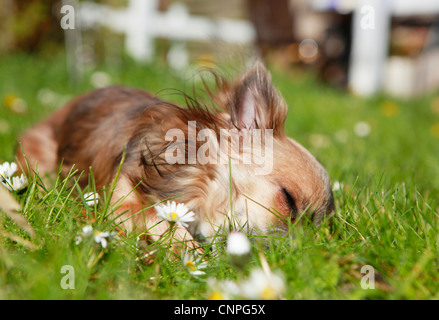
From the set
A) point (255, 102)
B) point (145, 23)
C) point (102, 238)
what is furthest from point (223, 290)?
point (145, 23)

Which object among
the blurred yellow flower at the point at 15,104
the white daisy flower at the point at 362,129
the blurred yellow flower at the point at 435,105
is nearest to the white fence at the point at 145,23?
the blurred yellow flower at the point at 15,104

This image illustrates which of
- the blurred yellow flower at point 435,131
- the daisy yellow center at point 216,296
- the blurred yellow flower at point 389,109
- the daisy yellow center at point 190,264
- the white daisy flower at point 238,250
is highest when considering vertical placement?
the blurred yellow flower at point 389,109

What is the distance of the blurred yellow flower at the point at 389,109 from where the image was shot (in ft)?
18.8

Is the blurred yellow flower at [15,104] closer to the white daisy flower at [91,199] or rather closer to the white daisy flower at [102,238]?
the white daisy flower at [91,199]

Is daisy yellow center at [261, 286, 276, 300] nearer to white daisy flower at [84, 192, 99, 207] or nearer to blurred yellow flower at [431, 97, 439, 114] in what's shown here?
white daisy flower at [84, 192, 99, 207]

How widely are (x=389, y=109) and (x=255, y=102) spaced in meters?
4.34

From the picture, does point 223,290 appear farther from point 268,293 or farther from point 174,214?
point 174,214

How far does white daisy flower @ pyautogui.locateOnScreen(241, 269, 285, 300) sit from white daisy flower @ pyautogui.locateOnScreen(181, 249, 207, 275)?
24 centimetres

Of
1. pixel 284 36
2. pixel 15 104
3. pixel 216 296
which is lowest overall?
pixel 216 296

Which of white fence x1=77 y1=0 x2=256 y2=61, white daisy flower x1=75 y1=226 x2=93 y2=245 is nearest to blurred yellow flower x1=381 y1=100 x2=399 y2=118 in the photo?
white fence x1=77 y1=0 x2=256 y2=61

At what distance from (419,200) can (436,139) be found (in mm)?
2857

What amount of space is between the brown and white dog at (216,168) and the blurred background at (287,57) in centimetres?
152

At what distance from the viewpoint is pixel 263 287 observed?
4.40 feet

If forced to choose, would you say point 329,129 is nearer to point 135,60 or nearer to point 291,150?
point 291,150
